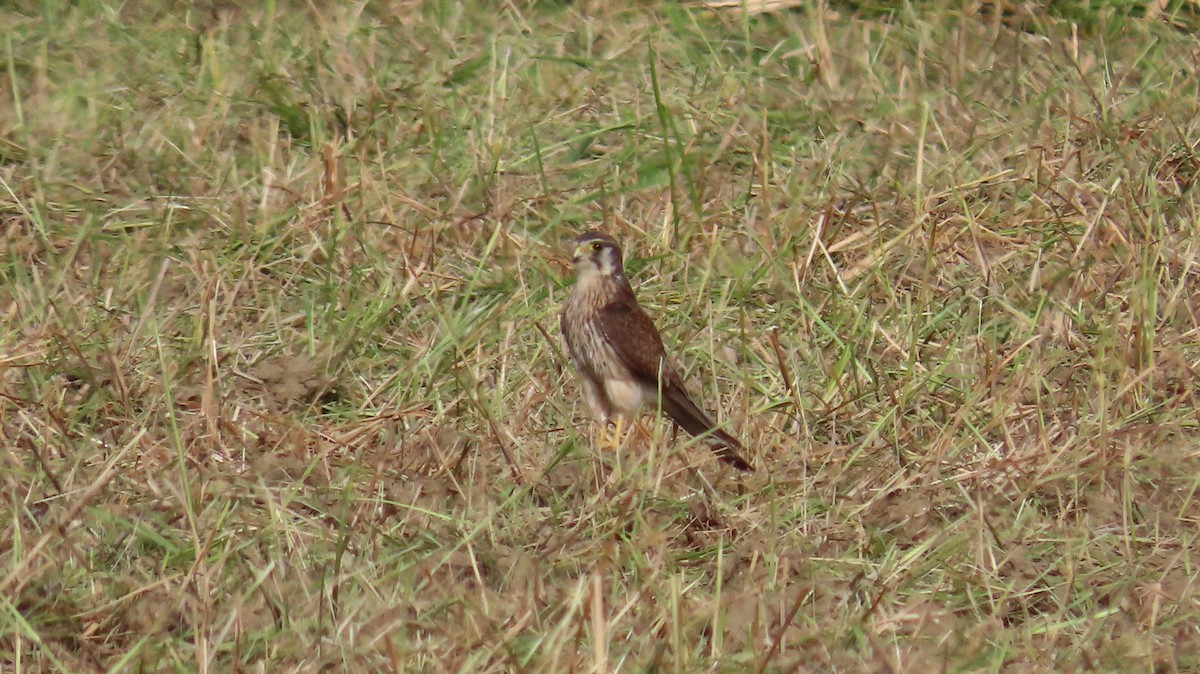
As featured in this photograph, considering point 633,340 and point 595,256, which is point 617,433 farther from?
point 595,256

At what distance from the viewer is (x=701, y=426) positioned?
16.3 ft

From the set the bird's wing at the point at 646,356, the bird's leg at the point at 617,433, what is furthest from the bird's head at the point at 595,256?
the bird's leg at the point at 617,433

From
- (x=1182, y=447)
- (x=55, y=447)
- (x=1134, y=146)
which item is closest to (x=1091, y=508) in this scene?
(x=1182, y=447)

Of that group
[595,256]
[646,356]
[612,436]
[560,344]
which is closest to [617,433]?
Answer: [612,436]

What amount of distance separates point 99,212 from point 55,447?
1.37m

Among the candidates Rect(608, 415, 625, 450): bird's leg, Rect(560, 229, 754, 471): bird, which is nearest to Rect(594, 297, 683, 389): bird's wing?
Rect(560, 229, 754, 471): bird

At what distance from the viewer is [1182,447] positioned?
488 centimetres

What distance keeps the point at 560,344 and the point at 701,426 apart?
0.69m

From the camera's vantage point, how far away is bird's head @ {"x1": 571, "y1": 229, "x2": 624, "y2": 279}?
5449 mm

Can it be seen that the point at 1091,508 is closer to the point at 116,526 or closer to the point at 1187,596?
the point at 1187,596

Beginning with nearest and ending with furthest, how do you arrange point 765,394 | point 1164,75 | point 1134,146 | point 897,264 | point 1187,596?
point 1187,596
point 765,394
point 897,264
point 1134,146
point 1164,75

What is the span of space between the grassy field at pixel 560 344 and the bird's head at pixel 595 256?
0.25 m

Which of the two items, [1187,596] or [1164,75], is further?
[1164,75]

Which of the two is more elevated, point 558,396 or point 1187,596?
point 1187,596
